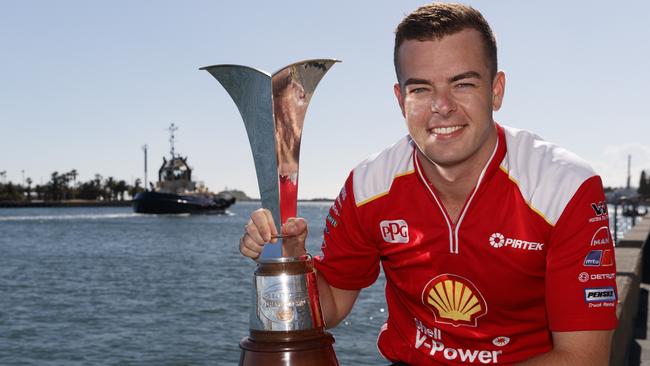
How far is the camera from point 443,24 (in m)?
2.16

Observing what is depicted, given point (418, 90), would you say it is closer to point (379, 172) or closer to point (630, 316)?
point (379, 172)

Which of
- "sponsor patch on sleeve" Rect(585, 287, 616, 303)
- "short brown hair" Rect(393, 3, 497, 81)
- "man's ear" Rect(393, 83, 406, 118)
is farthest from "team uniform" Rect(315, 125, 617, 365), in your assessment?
"short brown hair" Rect(393, 3, 497, 81)

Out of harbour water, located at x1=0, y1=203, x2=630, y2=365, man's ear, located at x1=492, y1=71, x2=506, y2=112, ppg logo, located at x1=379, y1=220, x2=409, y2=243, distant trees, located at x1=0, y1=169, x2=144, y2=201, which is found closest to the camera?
man's ear, located at x1=492, y1=71, x2=506, y2=112

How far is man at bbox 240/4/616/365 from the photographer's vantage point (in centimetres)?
214

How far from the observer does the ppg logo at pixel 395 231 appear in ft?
8.11

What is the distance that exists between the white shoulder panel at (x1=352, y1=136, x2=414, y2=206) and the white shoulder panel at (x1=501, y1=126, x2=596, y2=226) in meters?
0.36

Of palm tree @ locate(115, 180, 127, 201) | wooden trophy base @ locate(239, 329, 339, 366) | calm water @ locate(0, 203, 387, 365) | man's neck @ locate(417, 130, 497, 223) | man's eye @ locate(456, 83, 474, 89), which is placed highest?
palm tree @ locate(115, 180, 127, 201)

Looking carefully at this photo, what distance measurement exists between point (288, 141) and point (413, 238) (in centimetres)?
54

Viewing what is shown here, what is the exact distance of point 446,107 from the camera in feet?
7.22

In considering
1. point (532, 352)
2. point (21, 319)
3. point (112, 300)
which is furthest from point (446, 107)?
point (112, 300)

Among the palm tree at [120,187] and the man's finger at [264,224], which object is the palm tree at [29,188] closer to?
the palm tree at [120,187]

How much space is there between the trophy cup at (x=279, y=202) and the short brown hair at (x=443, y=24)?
254mm

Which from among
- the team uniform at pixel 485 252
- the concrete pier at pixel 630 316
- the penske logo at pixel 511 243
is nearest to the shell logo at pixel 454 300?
the team uniform at pixel 485 252

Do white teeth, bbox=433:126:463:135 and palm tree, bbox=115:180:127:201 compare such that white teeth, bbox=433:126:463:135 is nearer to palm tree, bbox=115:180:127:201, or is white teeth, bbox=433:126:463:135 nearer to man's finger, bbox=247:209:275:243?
man's finger, bbox=247:209:275:243
